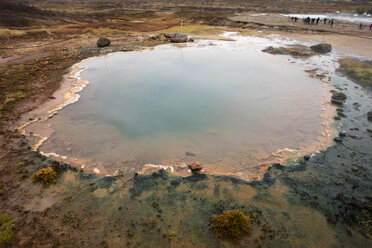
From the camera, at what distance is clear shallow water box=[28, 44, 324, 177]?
9734 mm

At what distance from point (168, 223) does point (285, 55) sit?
24.5 m

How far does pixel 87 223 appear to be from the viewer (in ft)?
21.9

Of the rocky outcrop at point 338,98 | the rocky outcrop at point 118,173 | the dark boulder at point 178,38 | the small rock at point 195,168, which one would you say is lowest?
the rocky outcrop at point 118,173

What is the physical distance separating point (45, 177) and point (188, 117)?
24.2ft

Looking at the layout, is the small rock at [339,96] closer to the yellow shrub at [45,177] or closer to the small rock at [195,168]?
the small rock at [195,168]

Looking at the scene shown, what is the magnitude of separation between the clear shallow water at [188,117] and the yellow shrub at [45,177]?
1.33 metres

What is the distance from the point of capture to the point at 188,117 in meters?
12.6

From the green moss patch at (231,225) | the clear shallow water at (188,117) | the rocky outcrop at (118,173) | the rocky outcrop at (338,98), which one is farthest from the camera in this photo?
the rocky outcrop at (338,98)

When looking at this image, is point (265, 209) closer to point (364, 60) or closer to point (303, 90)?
Result: point (303, 90)

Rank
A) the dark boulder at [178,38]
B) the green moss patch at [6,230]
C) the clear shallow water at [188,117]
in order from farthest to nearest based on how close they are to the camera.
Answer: the dark boulder at [178,38] → the clear shallow water at [188,117] → the green moss patch at [6,230]

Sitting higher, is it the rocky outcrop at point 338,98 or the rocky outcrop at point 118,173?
the rocky outcrop at point 338,98

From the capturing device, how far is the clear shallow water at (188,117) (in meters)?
9.73

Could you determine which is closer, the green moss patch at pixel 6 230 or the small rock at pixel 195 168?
the green moss patch at pixel 6 230

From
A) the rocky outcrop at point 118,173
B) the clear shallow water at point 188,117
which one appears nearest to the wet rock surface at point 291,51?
the clear shallow water at point 188,117
